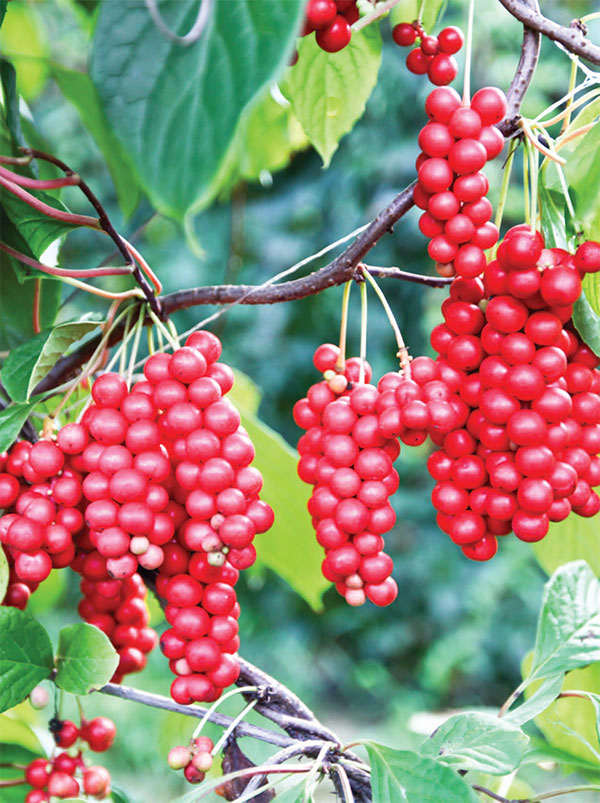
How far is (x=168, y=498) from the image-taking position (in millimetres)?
401

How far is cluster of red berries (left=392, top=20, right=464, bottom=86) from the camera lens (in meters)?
Result: 0.44

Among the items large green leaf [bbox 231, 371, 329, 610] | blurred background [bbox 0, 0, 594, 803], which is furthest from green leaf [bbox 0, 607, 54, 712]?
blurred background [bbox 0, 0, 594, 803]

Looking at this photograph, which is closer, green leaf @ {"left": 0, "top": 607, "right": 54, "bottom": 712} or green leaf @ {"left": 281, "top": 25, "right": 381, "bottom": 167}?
green leaf @ {"left": 0, "top": 607, "right": 54, "bottom": 712}

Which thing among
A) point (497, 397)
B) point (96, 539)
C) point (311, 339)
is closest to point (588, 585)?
point (497, 397)

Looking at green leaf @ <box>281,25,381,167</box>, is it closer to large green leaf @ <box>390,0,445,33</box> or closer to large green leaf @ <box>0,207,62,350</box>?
large green leaf @ <box>390,0,445,33</box>

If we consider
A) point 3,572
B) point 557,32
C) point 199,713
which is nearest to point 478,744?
point 199,713

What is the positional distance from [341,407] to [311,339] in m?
1.41

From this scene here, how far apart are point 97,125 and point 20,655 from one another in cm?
38

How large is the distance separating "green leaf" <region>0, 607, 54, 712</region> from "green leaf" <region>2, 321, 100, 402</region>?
0.12 m

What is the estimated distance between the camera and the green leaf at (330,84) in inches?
20.2

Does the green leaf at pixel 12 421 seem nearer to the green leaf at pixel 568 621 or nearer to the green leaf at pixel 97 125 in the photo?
the green leaf at pixel 97 125

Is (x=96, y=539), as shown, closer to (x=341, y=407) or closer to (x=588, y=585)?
(x=341, y=407)

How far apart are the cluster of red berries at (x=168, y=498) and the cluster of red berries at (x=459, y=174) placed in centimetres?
13

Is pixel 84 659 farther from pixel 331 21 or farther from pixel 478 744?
pixel 331 21
